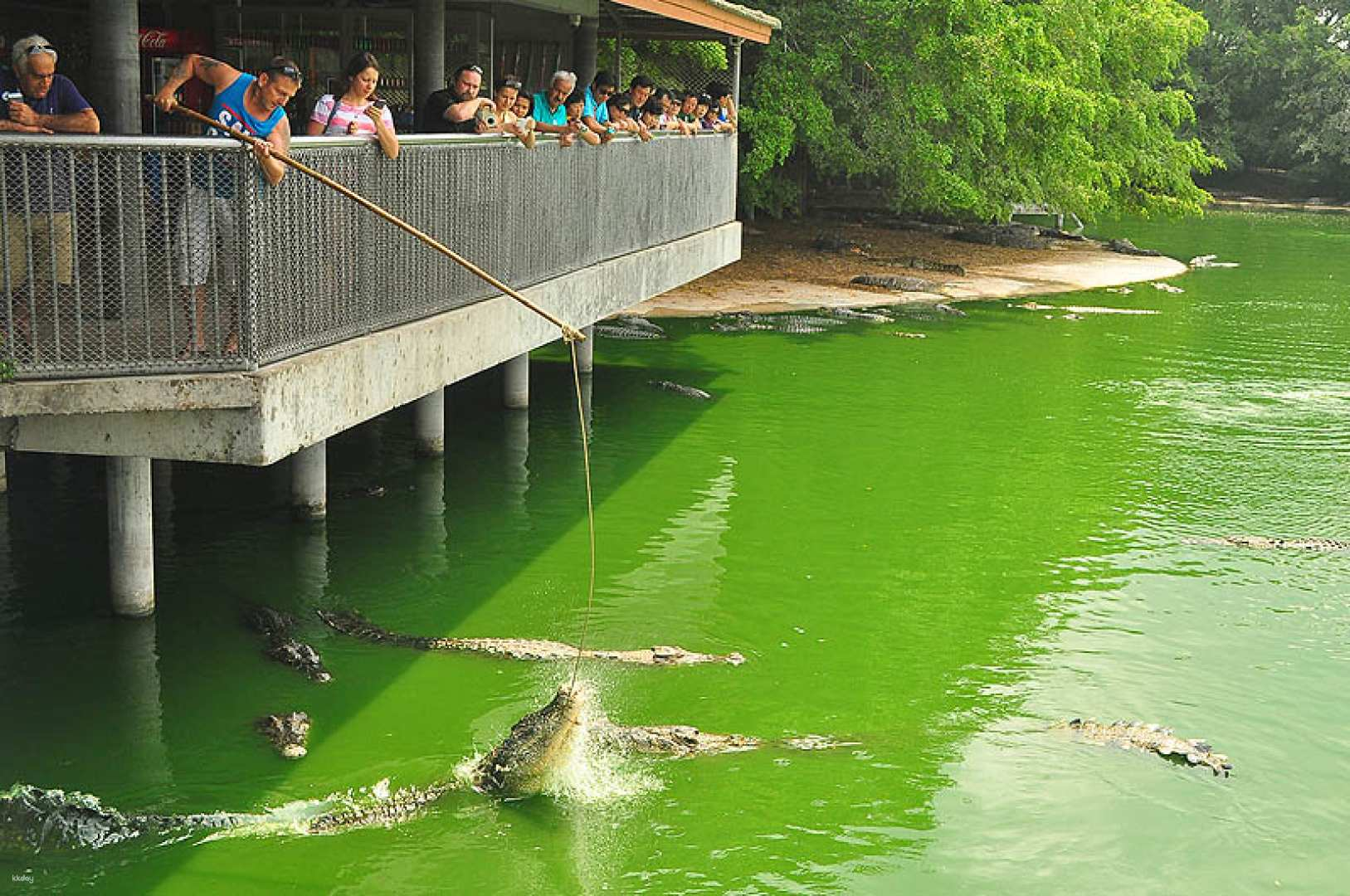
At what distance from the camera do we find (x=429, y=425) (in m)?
15.8

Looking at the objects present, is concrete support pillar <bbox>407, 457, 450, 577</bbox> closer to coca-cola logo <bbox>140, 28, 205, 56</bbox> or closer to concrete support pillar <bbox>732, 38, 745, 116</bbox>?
coca-cola logo <bbox>140, 28, 205, 56</bbox>

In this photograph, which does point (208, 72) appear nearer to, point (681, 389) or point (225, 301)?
point (225, 301)

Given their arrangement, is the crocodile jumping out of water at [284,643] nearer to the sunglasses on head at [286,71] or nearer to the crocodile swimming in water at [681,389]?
the sunglasses on head at [286,71]

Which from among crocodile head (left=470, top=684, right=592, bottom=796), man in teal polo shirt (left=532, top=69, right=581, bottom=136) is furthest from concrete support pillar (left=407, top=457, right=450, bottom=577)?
crocodile head (left=470, top=684, right=592, bottom=796)

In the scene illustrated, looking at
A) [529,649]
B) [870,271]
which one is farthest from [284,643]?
[870,271]

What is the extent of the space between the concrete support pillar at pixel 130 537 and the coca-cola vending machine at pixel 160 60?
4571mm

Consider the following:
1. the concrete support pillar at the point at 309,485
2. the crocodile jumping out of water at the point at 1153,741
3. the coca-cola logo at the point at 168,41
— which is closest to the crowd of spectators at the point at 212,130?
the concrete support pillar at the point at 309,485

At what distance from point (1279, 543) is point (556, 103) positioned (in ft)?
22.9

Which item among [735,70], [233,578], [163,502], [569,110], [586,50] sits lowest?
[233,578]

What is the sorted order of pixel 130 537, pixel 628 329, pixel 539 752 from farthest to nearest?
pixel 628 329
pixel 130 537
pixel 539 752

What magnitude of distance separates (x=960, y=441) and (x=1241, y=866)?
9838 mm

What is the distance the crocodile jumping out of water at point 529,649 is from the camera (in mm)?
10867

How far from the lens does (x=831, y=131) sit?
29.7 m

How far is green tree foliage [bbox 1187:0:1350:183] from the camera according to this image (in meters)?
62.0
